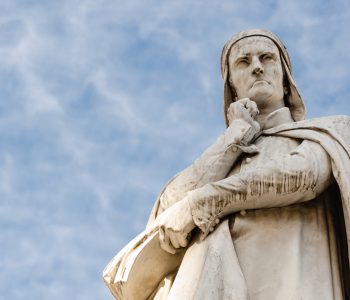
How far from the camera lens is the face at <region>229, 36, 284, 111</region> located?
432 inches

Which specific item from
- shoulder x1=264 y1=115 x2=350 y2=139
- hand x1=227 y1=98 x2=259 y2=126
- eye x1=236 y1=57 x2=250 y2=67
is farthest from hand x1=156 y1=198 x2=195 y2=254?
eye x1=236 y1=57 x2=250 y2=67

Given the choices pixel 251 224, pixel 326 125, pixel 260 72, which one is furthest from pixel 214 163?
pixel 260 72

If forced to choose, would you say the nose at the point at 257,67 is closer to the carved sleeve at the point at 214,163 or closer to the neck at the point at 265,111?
the neck at the point at 265,111

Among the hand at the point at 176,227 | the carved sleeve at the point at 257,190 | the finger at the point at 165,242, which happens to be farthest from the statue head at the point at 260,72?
the finger at the point at 165,242

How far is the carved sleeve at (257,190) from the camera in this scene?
9.53 metres

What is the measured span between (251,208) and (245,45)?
7.11 feet

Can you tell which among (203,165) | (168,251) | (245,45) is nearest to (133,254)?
(168,251)

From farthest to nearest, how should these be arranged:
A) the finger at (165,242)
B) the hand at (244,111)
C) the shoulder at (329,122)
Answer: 1. the hand at (244,111)
2. the shoulder at (329,122)
3. the finger at (165,242)

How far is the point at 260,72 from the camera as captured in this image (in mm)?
10961

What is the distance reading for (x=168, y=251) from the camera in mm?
→ 9797

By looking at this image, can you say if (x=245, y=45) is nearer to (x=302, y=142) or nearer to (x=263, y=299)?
(x=302, y=142)

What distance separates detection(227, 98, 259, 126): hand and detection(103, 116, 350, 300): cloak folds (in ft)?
1.12

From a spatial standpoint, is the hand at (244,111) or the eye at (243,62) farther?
the eye at (243,62)

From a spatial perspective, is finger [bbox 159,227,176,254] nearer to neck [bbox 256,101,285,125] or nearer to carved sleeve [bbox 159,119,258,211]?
carved sleeve [bbox 159,119,258,211]
